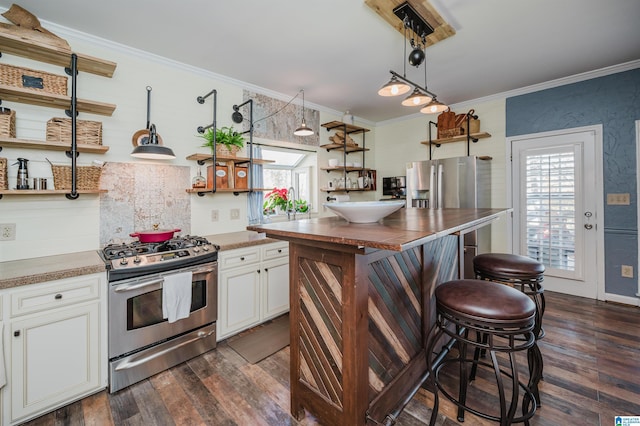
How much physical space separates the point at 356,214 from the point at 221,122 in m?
2.35

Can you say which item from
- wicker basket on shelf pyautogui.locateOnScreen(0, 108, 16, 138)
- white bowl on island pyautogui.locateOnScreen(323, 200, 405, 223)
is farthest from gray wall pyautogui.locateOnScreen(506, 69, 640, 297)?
wicker basket on shelf pyautogui.locateOnScreen(0, 108, 16, 138)

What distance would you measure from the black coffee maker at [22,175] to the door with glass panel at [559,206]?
17.0ft

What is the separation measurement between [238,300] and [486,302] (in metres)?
2.12

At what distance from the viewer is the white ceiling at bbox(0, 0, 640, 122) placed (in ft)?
6.95

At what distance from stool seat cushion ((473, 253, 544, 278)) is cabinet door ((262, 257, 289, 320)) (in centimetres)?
187

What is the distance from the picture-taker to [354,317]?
134cm

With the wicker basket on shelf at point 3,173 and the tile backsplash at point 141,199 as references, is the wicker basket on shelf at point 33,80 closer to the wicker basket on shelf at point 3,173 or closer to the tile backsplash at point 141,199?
the wicker basket on shelf at point 3,173

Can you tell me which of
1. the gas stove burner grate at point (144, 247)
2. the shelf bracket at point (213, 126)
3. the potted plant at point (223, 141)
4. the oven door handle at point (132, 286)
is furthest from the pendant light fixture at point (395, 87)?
the oven door handle at point (132, 286)

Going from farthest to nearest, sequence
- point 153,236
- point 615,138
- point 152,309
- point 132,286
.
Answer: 1. point 615,138
2. point 153,236
3. point 152,309
4. point 132,286

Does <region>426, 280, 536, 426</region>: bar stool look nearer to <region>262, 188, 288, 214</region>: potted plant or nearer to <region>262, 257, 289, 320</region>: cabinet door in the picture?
<region>262, 257, 289, 320</region>: cabinet door

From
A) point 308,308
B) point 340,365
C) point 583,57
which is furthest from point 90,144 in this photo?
Result: point 583,57

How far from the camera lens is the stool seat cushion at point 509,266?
1863 millimetres

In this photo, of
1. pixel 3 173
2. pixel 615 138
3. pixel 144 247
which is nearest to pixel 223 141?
pixel 144 247

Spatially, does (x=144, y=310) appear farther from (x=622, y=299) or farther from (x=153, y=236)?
(x=622, y=299)
